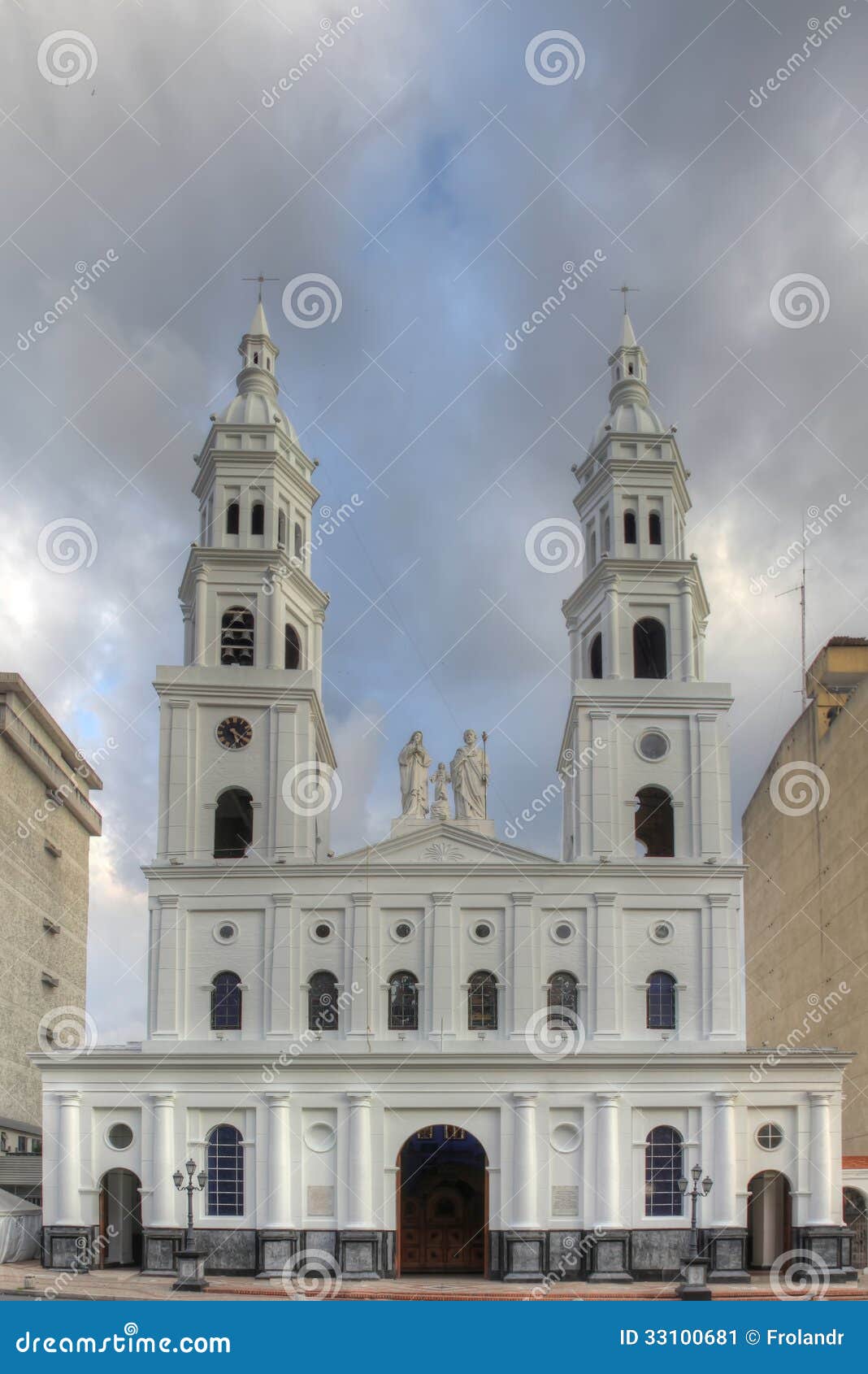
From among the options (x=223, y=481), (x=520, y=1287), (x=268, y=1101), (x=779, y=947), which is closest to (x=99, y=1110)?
(x=268, y=1101)

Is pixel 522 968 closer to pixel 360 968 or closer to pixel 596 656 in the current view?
pixel 360 968

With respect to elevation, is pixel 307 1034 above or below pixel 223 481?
below

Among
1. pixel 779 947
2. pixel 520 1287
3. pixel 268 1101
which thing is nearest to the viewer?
pixel 520 1287

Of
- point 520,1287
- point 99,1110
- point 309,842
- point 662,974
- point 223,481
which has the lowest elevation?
point 520,1287

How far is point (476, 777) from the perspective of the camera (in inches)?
1806

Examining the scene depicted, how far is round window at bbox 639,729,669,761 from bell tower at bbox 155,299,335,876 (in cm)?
932

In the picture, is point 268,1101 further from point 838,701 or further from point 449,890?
point 838,701

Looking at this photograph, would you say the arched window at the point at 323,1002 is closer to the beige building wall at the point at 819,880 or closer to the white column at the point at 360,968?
the white column at the point at 360,968

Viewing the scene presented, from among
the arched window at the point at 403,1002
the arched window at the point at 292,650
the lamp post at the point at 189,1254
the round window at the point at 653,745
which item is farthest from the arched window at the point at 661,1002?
the arched window at the point at 292,650

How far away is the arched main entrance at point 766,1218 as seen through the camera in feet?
145

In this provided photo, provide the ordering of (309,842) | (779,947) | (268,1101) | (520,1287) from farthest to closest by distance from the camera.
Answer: (779,947), (309,842), (268,1101), (520,1287)

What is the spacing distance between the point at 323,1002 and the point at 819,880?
100 feet

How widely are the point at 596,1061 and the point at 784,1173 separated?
5.69m

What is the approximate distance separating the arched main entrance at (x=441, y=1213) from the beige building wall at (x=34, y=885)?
23.3 m
